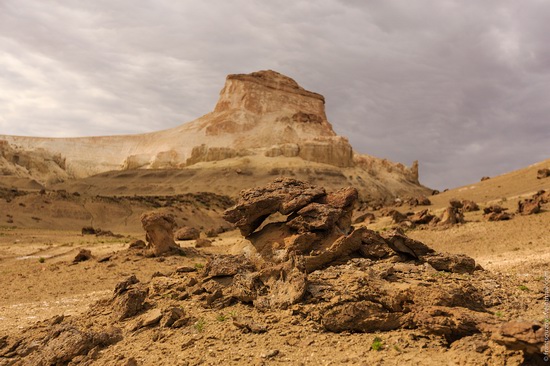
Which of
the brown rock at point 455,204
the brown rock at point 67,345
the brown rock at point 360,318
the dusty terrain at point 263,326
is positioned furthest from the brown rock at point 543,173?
the brown rock at point 67,345

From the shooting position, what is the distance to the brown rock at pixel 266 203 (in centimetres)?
1291

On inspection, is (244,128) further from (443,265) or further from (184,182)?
(443,265)

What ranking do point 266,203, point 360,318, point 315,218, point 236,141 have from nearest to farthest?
point 360,318 < point 315,218 < point 266,203 < point 236,141

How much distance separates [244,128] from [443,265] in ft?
343

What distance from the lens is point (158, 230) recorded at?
21984mm

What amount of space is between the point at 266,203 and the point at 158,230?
10.3 metres

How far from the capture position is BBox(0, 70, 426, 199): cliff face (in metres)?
97.0

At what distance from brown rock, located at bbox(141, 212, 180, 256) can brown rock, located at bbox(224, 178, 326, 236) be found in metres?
9.29

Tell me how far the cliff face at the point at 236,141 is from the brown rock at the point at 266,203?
8012 centimetres

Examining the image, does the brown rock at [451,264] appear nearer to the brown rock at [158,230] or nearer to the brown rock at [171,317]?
the brown rock at [171,317]

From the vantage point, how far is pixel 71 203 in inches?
1928

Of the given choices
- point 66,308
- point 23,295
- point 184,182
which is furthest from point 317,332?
point 184,182

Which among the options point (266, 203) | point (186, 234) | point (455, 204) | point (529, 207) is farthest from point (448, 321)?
point (455, 204)

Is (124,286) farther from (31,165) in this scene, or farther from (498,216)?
(31,165)
